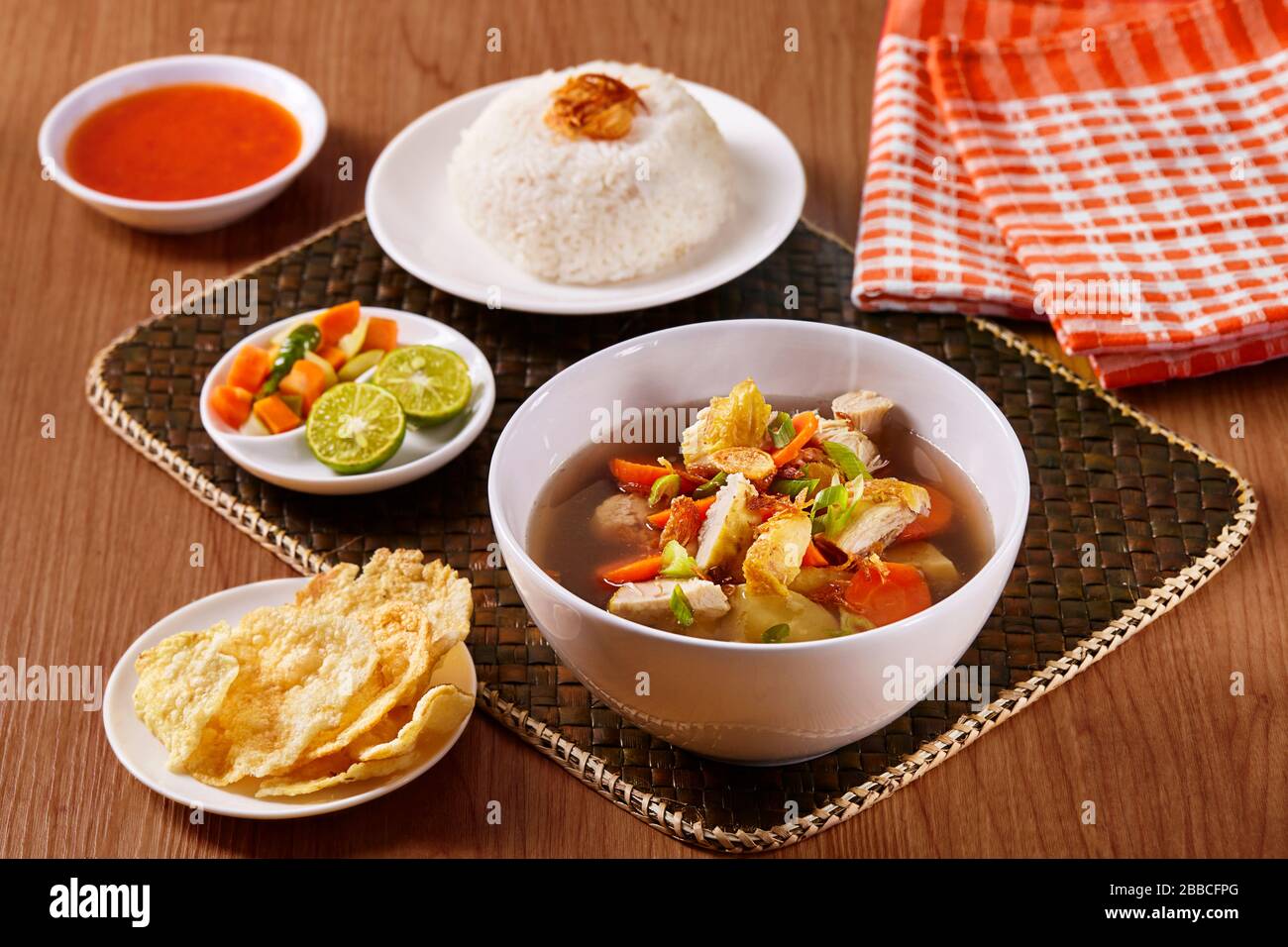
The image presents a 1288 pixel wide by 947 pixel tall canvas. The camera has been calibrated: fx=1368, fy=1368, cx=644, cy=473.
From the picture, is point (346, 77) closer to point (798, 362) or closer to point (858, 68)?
point (858, 68)

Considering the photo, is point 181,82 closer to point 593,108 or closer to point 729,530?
point 593,108

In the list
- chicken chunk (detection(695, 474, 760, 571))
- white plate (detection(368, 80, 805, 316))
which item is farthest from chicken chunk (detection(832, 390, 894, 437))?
white plate (detection(368, 80, 805, 316))

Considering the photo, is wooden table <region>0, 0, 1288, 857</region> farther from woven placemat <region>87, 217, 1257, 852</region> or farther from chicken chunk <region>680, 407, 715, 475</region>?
chicken chunk <region>680, 407, 715, 475</region>

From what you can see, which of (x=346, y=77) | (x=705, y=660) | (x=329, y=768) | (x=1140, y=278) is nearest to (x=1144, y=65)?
(x=1140, y=278)

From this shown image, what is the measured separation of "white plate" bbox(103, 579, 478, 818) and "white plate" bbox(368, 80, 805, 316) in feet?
2.00

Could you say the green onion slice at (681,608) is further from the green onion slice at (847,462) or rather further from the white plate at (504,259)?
the white plate at (504,259)

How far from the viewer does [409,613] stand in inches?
58.2

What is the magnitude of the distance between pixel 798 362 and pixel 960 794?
1.71 ft

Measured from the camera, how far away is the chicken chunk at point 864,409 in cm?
156

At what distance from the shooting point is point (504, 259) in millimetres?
2154

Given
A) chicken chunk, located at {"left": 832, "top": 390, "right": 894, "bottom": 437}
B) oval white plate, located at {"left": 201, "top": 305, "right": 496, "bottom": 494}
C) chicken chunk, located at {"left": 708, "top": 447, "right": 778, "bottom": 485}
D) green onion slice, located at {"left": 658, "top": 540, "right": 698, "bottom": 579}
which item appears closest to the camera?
green onion slice, located at {"left": 658, "top": 540, "right": 698, "bottom": 579}

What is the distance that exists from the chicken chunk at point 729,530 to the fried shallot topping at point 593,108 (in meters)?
0.91

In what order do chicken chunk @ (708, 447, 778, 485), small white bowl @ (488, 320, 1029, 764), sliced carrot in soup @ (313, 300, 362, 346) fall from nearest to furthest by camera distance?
1. small white bowl @ (488, 320, 1029, 764)
2. chicken chunk @ (708, 447, 778, 485)
3. sliced carrot in soup @ (313, 300, 362, 346)

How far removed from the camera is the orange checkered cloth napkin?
6.59ft
